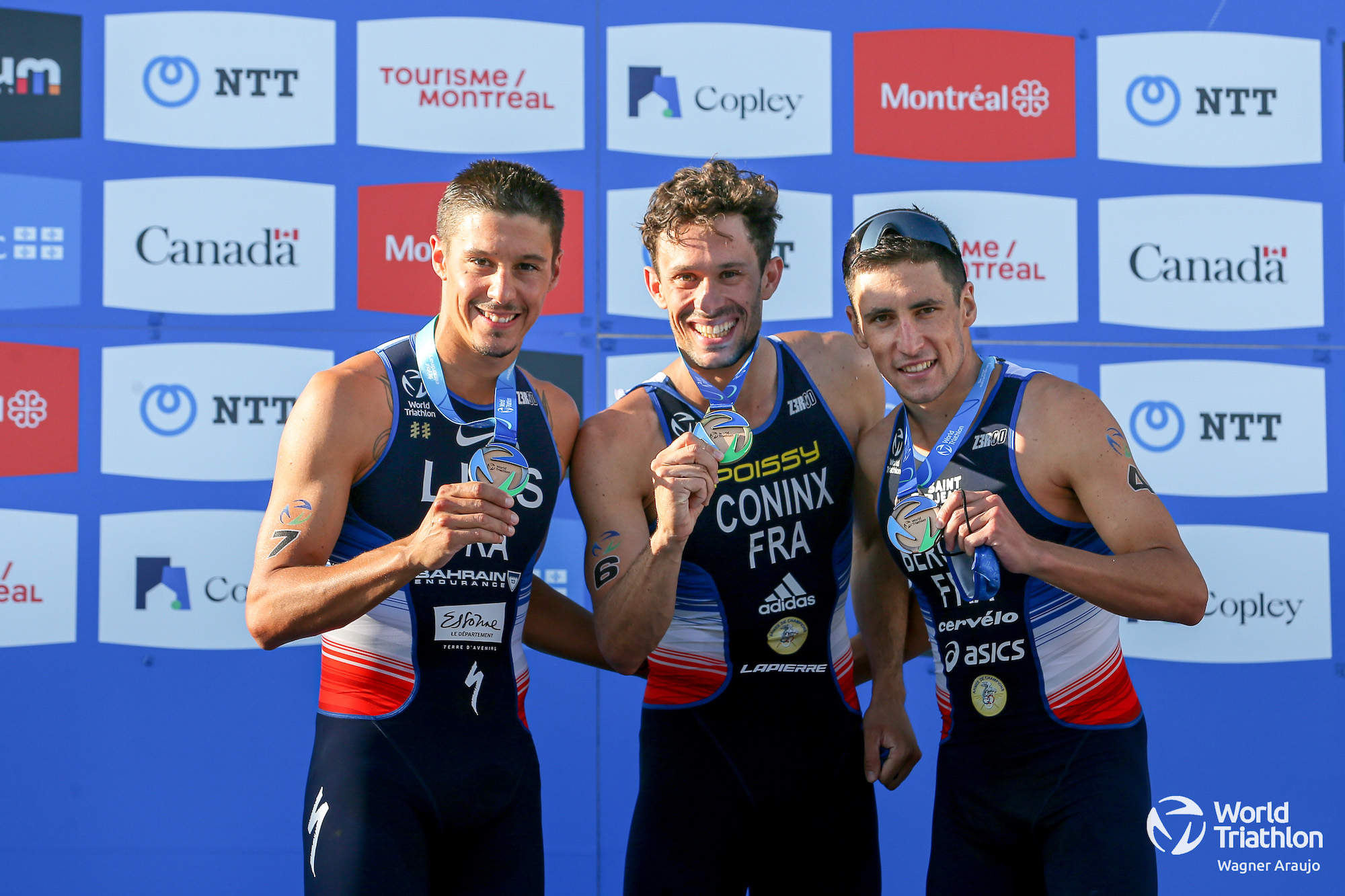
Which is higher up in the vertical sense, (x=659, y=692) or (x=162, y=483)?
(x=162, y=483)

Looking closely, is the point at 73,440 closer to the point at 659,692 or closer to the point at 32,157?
the point at 32,157

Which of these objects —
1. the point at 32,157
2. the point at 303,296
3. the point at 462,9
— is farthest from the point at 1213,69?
the point at 32,157

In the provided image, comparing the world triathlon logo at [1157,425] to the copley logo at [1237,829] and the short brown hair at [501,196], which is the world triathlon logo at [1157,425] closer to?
the copley logo at [1237,829]

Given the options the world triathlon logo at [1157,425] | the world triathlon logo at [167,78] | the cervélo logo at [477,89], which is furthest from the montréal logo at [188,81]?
the world triathlon logo at [1157,425]

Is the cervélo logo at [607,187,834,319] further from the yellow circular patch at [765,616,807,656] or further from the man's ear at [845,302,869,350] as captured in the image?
the yellow circular patch at [765,616,807,656]

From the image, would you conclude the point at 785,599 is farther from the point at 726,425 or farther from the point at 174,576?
the point at 174,576

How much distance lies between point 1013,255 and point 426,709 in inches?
89.8

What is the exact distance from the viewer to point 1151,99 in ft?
10.3

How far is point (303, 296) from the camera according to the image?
2.95 metres

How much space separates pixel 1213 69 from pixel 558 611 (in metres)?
2.72

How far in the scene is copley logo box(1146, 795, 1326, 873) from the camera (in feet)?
9.98

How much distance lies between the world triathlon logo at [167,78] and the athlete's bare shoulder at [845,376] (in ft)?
6.68

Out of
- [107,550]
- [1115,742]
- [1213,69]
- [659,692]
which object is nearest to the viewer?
[1115,742]

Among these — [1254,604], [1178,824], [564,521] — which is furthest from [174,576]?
[1254,604]
